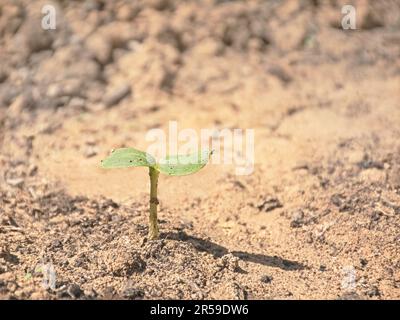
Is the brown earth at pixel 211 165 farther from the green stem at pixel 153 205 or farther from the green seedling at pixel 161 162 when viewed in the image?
the green seedling at pixel 161 162

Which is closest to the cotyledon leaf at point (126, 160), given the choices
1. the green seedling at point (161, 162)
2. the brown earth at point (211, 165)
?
the green seedling at point (161, 162)

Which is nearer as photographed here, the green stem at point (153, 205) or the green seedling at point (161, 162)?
the green seedling at point (161, 162)

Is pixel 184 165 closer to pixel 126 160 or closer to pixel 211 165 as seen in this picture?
pixel 126 160

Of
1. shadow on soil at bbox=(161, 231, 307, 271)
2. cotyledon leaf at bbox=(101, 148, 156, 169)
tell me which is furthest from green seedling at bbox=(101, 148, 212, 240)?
shadow on soil at bbox=(161, 231, 307, 271)

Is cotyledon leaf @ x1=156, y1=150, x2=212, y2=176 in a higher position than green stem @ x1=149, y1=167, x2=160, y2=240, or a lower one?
higher

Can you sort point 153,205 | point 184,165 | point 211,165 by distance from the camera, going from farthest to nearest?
point 211,165 < point 153,205 < point 184,165

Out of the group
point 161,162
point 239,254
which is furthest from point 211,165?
point 161,162

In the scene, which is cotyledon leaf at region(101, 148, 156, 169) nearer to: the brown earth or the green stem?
the green stem
